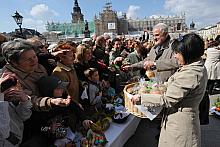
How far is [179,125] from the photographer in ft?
5.43

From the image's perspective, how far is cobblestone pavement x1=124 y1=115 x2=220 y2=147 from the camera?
3090 millimetres

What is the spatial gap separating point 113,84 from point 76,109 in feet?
5.62

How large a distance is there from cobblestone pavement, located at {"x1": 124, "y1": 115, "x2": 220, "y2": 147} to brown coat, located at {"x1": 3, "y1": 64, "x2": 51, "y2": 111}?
68.3 inches

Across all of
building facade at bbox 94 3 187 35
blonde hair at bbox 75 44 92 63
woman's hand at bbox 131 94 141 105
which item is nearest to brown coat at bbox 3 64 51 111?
woman's hand at bbox 131 94 141 105

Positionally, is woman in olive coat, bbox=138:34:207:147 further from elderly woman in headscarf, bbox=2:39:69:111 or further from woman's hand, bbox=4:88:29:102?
woman's hand, bbox=4:88:29:102

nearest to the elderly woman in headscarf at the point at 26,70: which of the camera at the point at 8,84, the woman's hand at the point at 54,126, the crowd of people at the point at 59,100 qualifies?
the crowd of people at the point at 59,100

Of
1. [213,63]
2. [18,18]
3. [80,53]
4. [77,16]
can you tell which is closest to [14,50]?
[80,53]

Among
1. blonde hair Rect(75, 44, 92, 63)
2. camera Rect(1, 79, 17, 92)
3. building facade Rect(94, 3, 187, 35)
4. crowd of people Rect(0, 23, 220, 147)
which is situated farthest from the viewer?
building facade Rect(94, 3, 187, 35)

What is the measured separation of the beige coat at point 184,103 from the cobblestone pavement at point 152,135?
4.65 ft

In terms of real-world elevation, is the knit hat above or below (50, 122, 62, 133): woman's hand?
above

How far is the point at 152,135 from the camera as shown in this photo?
3.35 m

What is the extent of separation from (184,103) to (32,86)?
1.15 m

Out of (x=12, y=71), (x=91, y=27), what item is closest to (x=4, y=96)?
(x=12, y=71)

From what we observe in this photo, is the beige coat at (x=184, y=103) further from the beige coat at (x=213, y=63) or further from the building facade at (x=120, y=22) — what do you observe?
the building facade at (x=120, y=22)
